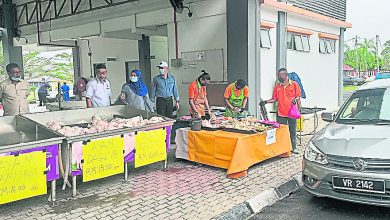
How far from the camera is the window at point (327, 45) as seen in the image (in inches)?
556

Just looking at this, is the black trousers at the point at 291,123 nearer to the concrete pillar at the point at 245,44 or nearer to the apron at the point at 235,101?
the apron at the point at 235,101

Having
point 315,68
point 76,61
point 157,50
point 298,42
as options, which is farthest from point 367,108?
point 76,61

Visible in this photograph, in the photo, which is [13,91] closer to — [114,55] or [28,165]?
[28,165]

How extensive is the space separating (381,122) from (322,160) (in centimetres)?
102

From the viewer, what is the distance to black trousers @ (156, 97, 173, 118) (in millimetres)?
7793

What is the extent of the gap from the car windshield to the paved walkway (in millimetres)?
1360

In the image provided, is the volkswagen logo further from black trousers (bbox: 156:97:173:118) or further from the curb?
black trousers (bbox: 156:97:173:118)

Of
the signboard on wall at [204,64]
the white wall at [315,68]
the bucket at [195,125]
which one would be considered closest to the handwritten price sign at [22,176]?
the bucket at [195,125]

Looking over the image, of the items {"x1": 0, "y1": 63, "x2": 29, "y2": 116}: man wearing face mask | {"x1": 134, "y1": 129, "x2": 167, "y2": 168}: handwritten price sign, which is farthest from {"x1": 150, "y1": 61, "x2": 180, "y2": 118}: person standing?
{"x1": 0, "y1": 63, "x2": 29, "y2": 116}: man wearing face mask

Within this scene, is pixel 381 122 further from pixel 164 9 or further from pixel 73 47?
pixel 73 47

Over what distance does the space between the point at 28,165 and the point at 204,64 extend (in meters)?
5.87

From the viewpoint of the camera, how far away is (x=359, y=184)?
153 inches

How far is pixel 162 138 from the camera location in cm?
594

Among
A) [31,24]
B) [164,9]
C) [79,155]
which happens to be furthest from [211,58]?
[31,24]
